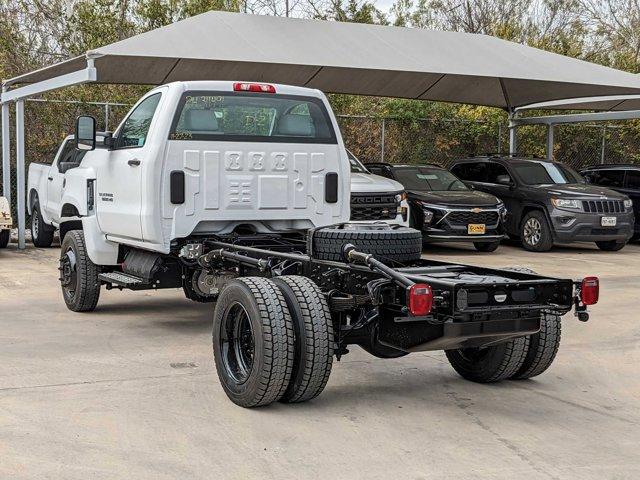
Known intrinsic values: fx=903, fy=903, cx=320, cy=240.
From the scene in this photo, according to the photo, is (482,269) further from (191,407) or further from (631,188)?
(631,188)

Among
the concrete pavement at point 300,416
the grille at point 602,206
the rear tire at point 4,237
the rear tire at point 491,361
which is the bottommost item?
the concrete pavement at point 300,416

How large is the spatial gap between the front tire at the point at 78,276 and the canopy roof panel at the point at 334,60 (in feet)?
11.2

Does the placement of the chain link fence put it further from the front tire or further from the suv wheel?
the front tire

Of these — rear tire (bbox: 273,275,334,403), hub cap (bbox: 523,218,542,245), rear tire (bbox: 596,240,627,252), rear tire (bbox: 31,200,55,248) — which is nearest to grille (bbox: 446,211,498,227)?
hub cap (bbox: 523,218,542,245)

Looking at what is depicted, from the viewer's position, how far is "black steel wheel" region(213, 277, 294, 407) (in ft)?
17.1

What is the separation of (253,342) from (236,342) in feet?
1.24

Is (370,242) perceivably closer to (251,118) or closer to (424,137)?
(251,118)

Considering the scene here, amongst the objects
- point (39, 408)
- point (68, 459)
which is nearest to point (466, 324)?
point (68, 459)

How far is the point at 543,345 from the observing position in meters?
5.93

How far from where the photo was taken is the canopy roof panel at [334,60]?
42.8 feet

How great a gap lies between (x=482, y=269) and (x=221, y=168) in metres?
2.48

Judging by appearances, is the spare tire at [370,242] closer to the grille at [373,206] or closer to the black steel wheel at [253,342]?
the black steel wheel at [253,342]

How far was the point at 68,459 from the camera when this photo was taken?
4.52 meters

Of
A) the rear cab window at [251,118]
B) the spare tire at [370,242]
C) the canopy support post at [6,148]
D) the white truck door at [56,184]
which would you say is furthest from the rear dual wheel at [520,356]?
the canopy support post at [6,148]
